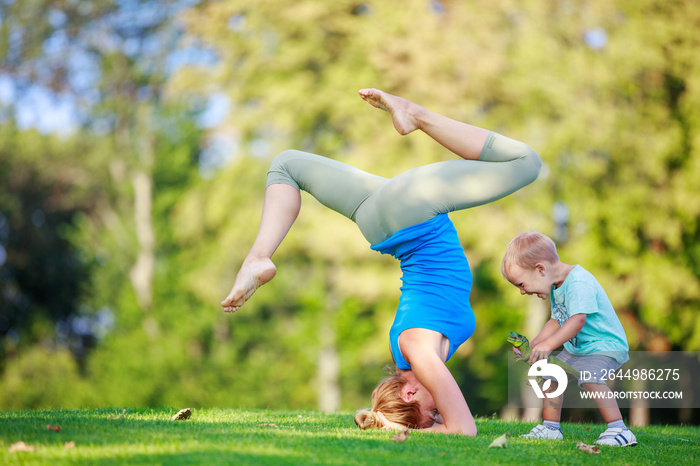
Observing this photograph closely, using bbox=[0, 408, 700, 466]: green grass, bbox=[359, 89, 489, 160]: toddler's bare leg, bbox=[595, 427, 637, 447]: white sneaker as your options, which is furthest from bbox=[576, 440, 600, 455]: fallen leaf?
bbox=[359, 89, 489, 160]: toddler's bare leg

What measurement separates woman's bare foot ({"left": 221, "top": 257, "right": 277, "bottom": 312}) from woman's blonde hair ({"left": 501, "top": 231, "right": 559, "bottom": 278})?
137 cm

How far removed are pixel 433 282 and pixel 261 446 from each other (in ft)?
4.47

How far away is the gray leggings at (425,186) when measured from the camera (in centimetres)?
354

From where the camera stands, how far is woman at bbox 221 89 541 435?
349 centimetres

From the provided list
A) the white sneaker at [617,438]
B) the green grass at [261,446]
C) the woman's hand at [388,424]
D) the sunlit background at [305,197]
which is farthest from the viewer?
the sunlit background at [305,197]

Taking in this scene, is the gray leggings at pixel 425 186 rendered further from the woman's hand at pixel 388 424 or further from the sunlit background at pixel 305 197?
the sunlit background at pixel 305 197

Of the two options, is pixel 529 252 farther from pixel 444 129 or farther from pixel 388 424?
pixel 388 424

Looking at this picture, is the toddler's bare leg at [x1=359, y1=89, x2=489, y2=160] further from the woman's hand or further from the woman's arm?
the woman's hand

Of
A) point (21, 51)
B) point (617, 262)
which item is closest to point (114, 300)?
point (21, 51)

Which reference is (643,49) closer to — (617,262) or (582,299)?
(617,262)

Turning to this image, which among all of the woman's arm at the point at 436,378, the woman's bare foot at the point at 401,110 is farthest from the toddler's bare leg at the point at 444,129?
the woman's arm at the point at 436,378

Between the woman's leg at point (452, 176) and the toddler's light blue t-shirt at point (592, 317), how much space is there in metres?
0.64

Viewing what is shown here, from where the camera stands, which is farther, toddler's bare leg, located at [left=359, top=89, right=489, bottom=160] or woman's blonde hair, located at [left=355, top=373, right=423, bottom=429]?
woman's blonde hair, located at [left=355, top=373, right=423, bottom=429]

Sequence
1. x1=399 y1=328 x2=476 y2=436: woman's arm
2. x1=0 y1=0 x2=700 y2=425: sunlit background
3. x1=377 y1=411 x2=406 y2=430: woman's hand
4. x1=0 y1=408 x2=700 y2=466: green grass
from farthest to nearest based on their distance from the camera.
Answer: x1=0 y1=0 x2=700 y2=425: sunlit background → x1=377 y1=411 x2=406 y2=430: woman's hand → x1=399 y1=328 x2=476 y2=436: woman's arm → x1=0 y1=408 x2=700 y2=466: green grass
